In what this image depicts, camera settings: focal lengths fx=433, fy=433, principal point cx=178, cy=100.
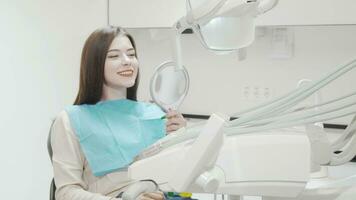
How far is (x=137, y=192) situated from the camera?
703 millimetres

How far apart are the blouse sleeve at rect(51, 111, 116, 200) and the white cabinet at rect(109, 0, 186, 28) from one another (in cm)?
135

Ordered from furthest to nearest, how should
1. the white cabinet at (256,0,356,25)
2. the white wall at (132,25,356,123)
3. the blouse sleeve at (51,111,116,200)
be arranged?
the white wall at (132,25,356,123) → the white cabinet at (256,0,356,25) → the blouse sleeve at (51,111,116,200)

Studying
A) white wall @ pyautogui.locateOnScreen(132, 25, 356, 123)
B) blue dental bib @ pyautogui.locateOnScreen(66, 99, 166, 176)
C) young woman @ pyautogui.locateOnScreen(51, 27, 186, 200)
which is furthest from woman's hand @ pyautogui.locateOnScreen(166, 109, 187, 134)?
white wall @ pyautogui.locateOnScreen(132, 25, 356, 123)

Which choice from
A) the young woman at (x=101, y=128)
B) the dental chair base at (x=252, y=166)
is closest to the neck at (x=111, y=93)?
the young woman at (x=101, y=128)

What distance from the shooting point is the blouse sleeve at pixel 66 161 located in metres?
1.52

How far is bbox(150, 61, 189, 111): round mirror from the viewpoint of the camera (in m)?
1.34

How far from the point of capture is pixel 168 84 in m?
1.40

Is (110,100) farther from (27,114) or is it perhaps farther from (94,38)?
(27,114)

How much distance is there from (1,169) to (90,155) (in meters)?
1.14

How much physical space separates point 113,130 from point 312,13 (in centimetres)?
135

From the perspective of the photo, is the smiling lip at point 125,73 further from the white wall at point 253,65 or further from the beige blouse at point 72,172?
the white wall at point 253,65

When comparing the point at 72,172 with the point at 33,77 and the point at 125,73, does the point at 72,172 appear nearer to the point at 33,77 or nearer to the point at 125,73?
the point at 125,73

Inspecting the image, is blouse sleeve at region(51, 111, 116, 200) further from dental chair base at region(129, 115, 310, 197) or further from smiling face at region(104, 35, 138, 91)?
dental chair base at region(129, 115, 310, 197)

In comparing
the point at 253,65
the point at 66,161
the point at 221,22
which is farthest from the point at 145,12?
the point at 221,22
